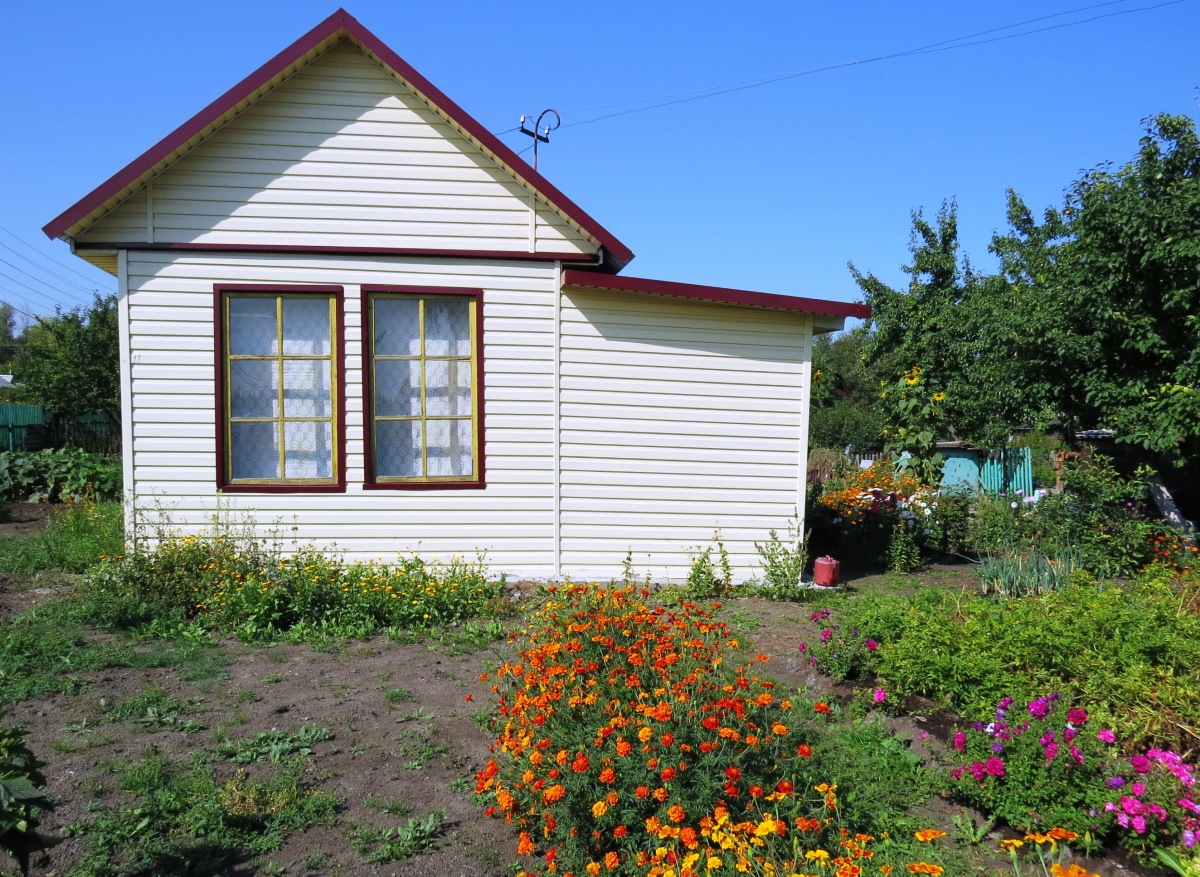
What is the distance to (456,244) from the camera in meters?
8.19

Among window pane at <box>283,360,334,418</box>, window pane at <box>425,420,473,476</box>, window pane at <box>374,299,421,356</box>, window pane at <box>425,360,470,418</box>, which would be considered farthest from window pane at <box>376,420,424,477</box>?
window pane at <box>374,299,421,356</box>

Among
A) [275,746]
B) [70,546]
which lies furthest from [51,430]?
[275,746]

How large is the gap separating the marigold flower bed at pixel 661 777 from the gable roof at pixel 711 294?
4.59m

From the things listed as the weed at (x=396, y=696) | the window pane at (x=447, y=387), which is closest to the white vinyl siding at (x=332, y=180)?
the window pane at (x=447, y=387)

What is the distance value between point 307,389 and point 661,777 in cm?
600

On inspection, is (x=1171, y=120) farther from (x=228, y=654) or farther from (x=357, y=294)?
(x=228, y=654)

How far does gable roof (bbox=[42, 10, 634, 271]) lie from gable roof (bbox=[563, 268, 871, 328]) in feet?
1.82

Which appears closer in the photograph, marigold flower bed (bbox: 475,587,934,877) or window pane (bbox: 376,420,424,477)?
marigold flower bed (bbox: 475,587,934,877)

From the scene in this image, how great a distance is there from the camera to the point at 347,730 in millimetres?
4961

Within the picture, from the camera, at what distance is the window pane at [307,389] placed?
816cm

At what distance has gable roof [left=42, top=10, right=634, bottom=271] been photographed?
7598 millimetres

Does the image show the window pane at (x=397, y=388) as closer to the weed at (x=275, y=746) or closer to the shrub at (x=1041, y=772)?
the weed at (x=275, y=746)

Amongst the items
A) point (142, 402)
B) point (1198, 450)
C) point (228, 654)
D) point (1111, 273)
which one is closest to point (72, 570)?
point (142, 402)

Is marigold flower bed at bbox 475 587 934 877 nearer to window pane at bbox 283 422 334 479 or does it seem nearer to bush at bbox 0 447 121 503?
window pane at bbox 283 422 334 479
